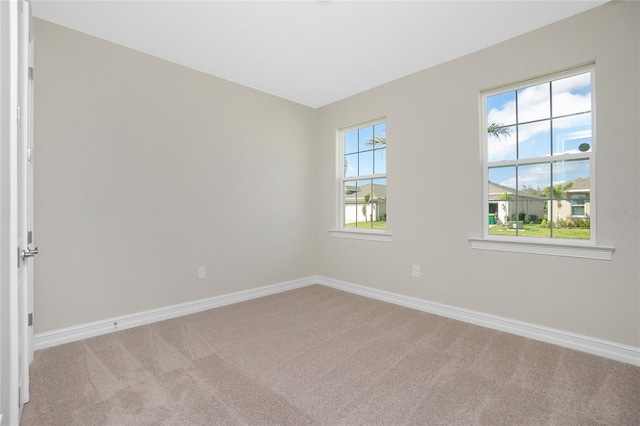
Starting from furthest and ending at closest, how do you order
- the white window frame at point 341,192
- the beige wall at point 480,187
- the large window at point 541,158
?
1. the white window frame at point 341,192
2. the large window at point 541,158
3. the beige wall at point 480,187

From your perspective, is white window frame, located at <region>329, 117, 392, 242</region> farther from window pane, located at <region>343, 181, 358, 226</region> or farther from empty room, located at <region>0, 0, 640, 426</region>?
empty room, located at <region>0, 0, 640, 426</region>

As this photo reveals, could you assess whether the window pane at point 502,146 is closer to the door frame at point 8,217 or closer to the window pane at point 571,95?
the window pane at point 571,95

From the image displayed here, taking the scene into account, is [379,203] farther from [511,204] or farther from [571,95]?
[571,95]

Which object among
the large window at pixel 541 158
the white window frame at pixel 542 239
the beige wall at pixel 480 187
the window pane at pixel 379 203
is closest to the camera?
the beige wall at pixel 480 187

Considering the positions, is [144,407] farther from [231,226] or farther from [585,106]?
[585,106]

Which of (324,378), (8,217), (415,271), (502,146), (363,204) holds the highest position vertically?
(502,146)

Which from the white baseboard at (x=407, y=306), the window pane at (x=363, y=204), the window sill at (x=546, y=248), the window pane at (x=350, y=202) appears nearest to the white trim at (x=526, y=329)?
the white baseboard at (x=407, y=306)

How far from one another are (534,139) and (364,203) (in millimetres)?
1951

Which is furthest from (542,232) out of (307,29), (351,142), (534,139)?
(307,29)

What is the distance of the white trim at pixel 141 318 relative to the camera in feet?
7.71

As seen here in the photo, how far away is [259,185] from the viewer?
12.2ft

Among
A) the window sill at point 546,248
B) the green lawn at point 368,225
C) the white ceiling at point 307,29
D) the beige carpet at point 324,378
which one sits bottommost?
the beige carpet at point 324,378

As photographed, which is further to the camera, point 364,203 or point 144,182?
point 364,203

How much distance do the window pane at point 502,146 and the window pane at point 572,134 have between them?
0.31m
